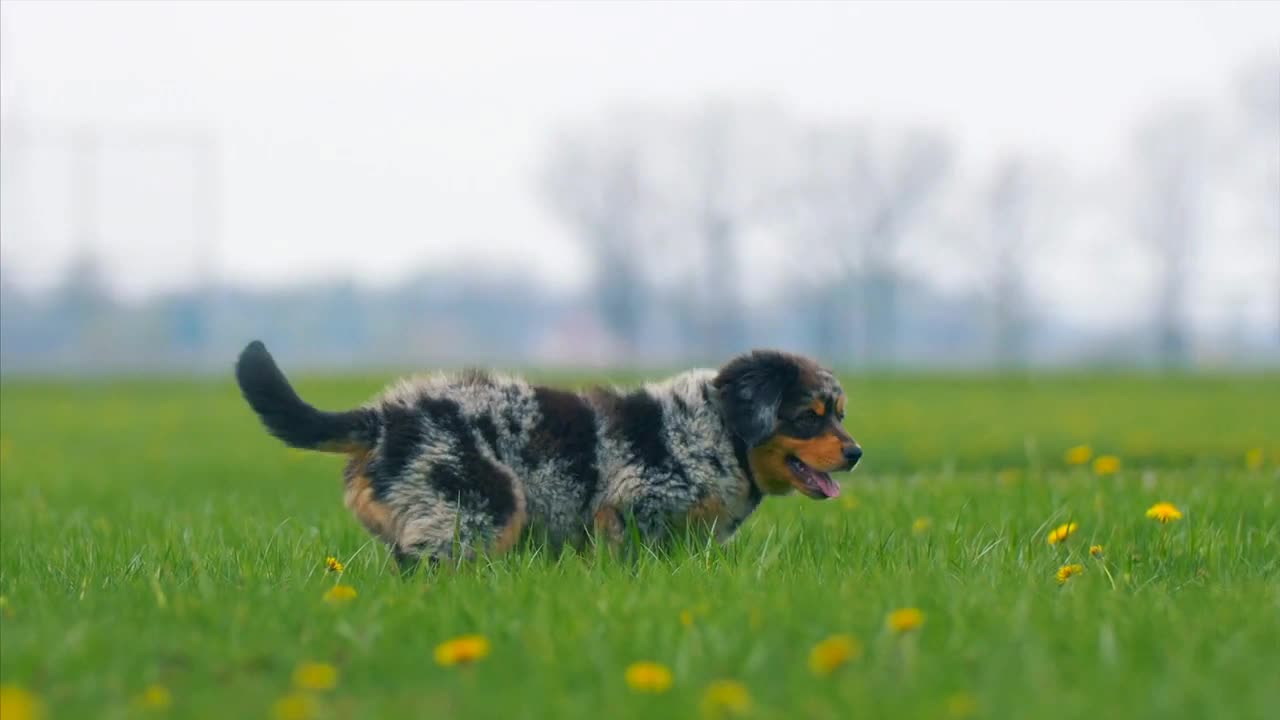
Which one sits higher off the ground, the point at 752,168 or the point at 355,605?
the point at 752,168

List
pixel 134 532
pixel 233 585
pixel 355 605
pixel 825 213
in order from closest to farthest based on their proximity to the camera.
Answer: pixel 355 605 → pixel 233 585 → pixel 134 532 → pixel 825 213

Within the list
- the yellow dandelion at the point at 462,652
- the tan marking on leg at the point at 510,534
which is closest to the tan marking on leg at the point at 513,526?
the tan marking on leg at the point at 510,534

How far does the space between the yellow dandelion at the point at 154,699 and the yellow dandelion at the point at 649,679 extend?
1131 millimetres

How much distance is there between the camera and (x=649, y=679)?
11.3ft

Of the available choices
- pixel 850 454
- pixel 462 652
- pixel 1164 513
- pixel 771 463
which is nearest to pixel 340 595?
pixel 462 652

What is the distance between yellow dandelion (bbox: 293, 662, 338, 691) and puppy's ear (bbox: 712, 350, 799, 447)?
293 centimetres

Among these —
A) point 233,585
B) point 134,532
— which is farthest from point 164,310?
point 233,585

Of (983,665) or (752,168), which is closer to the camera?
(983,665)

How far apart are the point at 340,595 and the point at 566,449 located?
62.0 inches

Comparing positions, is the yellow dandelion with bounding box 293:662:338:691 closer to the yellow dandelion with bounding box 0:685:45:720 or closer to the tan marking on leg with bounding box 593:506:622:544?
the yellow dandelion with bounding box 0:685:45:720

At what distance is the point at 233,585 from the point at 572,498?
5.02ft

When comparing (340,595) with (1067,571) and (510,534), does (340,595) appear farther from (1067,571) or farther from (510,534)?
(1067,571)

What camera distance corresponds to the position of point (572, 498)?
19.6 feet

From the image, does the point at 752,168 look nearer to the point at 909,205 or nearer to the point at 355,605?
the point at 909,205
